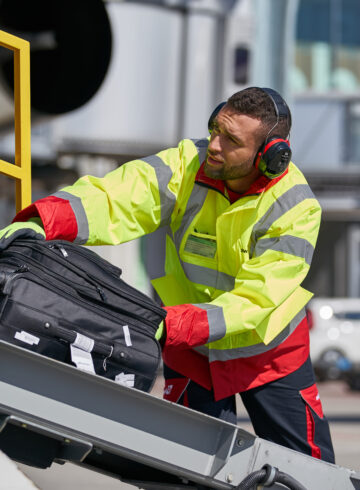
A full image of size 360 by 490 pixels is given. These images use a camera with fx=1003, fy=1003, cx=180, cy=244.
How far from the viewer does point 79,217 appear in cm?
318

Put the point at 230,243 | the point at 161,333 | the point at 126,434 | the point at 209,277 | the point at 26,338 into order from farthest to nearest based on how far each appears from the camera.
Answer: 1. the point at 209,277
2. the point at 230,243
3. the point at 161,333
4. the point at 126,434
5. the point at 26,338

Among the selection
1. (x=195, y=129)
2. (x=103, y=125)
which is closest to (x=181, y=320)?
(x=195, y=129)

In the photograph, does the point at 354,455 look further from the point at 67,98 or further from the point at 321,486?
the point at 321,486

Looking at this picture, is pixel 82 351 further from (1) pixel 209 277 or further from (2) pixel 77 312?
(1) pixel 209 277

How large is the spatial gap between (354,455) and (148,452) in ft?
14.9

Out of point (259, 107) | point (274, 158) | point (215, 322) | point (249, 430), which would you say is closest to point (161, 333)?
Result: point (215, 322)

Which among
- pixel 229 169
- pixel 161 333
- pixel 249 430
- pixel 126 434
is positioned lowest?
pixel 249 430

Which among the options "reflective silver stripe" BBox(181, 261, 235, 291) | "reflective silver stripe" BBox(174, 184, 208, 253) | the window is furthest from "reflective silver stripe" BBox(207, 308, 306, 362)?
the window

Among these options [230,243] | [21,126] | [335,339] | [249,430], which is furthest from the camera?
[335,339]

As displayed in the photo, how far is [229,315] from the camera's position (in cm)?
313

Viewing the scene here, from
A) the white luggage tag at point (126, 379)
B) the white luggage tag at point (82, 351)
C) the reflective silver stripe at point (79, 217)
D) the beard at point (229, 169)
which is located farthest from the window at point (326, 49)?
the white luggage tag at point (82, 351)

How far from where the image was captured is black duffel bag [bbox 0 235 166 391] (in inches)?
110

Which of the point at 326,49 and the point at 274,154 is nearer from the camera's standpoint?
the point at 274,154

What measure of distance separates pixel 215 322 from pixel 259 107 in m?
0.73
